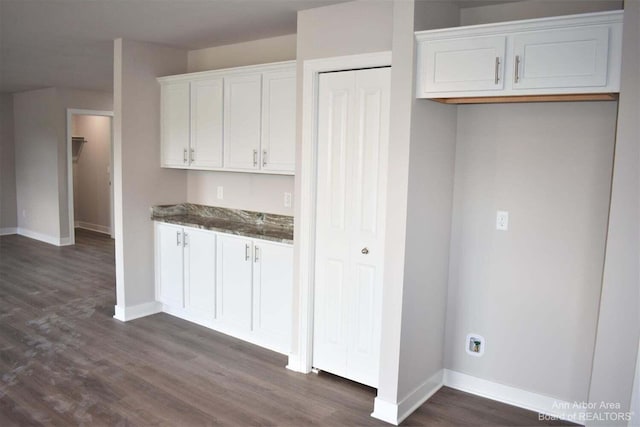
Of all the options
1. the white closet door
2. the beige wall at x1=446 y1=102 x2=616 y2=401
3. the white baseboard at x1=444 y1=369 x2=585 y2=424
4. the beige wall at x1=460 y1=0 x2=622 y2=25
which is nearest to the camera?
the beige wall at x1=460 y1=0 x2=622 y2=25

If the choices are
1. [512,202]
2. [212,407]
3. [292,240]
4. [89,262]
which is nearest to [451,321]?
[512,202]

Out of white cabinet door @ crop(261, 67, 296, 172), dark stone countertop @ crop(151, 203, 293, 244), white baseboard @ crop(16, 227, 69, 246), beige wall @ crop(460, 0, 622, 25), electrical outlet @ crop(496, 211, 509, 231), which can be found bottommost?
white baseboard @ crop(16, 227, 69, 246)

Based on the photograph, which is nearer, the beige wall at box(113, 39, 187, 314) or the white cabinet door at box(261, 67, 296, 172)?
the white cabinet door at box(261, 67, 296, 172)

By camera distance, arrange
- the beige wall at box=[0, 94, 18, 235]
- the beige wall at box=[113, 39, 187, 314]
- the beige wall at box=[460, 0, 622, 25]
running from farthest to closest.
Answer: the beige wall at box=[0, 94, 18, 235] < the beige wall at box=[113, 39, 187, 314] < the beige wall at box=[460, 0, 622, 25]

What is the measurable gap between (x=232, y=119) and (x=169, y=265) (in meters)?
1.49

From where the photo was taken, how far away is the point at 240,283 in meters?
4.19

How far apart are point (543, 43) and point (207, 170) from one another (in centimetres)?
307

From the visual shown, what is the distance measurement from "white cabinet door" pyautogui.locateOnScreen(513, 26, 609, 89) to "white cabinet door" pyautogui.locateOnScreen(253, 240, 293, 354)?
2.02 metres

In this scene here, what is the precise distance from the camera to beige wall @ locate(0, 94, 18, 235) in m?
8.60

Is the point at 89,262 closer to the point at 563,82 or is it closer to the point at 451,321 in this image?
the point at 451,321

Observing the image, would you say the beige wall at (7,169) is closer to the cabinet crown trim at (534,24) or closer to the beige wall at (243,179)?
the beige wall at (243,179)

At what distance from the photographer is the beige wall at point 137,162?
4.52m

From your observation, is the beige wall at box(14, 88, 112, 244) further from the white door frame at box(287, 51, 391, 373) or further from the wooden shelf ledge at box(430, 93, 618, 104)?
the wooden shelf ledge at box(430, 93, 618, 104)

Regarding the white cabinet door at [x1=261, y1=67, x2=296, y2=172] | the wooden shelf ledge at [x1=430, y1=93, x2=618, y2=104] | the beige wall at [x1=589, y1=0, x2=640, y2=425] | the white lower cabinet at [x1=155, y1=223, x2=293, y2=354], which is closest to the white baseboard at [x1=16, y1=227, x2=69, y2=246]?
the white lower cabinet at [x1=155, y1=223, x2=293, y2=354]
